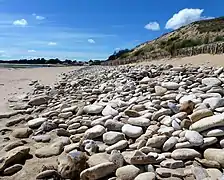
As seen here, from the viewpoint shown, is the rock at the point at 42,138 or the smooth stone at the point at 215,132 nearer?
the smooth stone at the point at 215,132

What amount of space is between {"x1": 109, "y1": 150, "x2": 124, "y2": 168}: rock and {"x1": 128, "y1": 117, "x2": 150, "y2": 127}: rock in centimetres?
92

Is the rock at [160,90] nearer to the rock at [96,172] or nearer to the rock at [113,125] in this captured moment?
the rock at [113,125]

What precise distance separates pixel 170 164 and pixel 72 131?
1985mm

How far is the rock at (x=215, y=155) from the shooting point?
333cm

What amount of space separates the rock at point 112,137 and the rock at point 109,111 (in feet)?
2.86

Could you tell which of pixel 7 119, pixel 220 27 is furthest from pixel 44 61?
pixel 7 119

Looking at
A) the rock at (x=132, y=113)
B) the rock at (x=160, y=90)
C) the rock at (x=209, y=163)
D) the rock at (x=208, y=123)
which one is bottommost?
the rock at (x=209, y=163)

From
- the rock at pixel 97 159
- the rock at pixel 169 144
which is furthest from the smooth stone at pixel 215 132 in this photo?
the rock at pixel 97 159

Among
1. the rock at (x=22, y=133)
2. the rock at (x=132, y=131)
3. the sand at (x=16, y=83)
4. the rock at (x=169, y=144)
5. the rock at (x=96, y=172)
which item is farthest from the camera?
the sand at (x=16, y=83)

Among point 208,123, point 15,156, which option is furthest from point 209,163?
point 15,156

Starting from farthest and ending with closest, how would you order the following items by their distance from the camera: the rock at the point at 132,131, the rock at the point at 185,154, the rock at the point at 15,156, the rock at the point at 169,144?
the rock at the point at 132,131
the rock at the point at 15,156
the rock at the point at 169,144
the rock at the point at 185,154

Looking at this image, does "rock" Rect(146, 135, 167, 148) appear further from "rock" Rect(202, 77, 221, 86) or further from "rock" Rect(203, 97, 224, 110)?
"rock" Rect(202, 77, 221, 86)

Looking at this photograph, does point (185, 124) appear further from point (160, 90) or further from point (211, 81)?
point (211, 81)

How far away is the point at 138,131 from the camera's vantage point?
4285 mm
